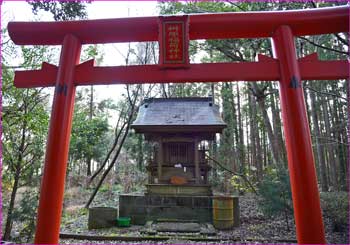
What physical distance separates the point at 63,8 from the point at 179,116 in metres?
5.41

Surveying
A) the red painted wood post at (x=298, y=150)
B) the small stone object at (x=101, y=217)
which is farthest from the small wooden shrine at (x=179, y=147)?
the red painted wood post at (x=298, y=150)

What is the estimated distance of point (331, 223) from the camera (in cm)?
684

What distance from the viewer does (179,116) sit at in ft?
30.2

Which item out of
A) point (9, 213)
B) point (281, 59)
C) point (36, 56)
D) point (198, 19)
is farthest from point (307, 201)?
point (36, 56)

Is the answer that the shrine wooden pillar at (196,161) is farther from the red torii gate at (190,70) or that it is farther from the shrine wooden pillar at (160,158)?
the red torii gate at (190,70)

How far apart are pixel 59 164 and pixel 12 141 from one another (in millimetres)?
3119

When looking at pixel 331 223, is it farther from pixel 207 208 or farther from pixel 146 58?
pixel 146 58

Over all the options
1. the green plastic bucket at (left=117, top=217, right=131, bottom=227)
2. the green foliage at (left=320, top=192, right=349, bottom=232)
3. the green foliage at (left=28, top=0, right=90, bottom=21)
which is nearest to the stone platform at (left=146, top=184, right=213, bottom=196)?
the green plastic bucket at (left=117, top=217, right=131, bottom=227)

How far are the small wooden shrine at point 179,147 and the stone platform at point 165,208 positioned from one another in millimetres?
501

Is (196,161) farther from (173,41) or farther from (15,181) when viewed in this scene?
(173,41)

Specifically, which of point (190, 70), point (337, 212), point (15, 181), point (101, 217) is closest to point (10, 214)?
point (15, 181)

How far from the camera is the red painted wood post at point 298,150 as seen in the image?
253 centimetres

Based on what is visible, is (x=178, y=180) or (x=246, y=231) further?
(x=178, y=180)

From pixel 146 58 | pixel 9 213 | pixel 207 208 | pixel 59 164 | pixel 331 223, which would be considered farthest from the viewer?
pixel 146 58
